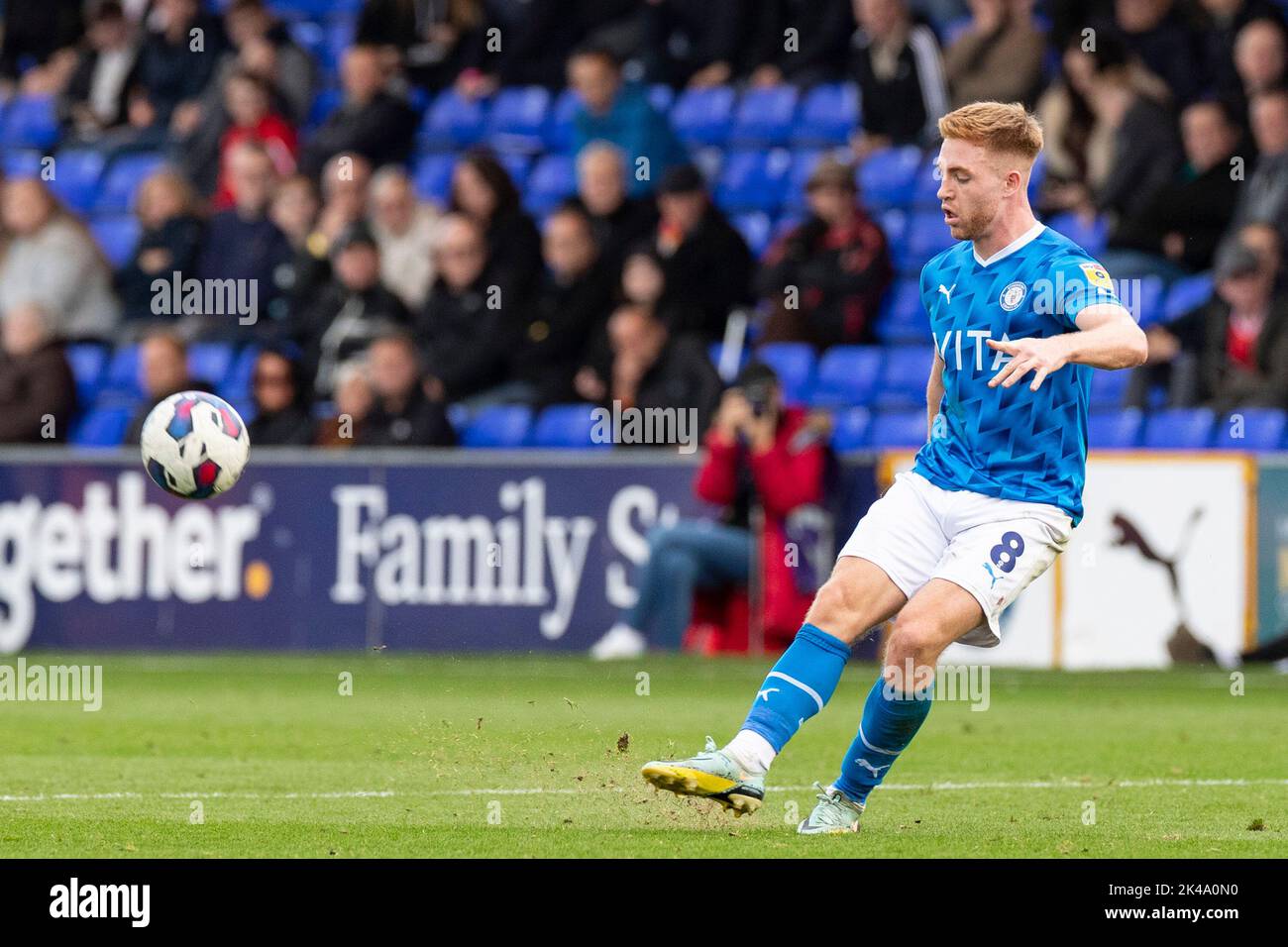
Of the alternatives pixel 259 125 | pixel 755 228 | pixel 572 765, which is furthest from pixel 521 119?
pixel 572 765

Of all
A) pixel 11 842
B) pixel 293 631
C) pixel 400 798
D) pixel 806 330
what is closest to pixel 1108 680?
pixel 806 330

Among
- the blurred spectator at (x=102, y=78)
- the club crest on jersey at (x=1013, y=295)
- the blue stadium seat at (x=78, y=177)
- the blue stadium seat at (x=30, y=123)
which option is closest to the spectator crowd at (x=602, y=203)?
the blue stadium seat at (x=78, y=177)

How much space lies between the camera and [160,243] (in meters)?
18.6

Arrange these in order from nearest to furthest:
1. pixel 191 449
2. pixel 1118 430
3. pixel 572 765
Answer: pixel 191 449, pixel 572 765, pixel 1118 430

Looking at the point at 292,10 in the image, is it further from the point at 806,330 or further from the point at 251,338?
the point at 806,330

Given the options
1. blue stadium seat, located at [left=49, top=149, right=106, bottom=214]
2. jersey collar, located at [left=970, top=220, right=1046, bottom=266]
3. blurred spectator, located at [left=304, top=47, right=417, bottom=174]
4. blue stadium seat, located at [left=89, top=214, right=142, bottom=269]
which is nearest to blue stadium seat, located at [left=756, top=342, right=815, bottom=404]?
blurred spectator, located at [left=304, top=47, right=417, bottom=174]

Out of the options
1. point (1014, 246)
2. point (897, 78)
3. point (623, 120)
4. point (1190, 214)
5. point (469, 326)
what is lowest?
point (1014, 246)

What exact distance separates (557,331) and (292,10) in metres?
6.71

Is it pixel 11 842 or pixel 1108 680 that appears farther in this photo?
pixel 1108 680

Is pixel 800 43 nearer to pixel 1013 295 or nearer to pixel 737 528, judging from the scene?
pixel 737 528

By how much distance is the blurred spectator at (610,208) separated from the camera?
1688cm

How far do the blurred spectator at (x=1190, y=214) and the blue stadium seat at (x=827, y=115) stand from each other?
10.3 feet

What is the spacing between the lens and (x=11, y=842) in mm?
6812

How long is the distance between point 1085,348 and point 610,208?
425 inches
